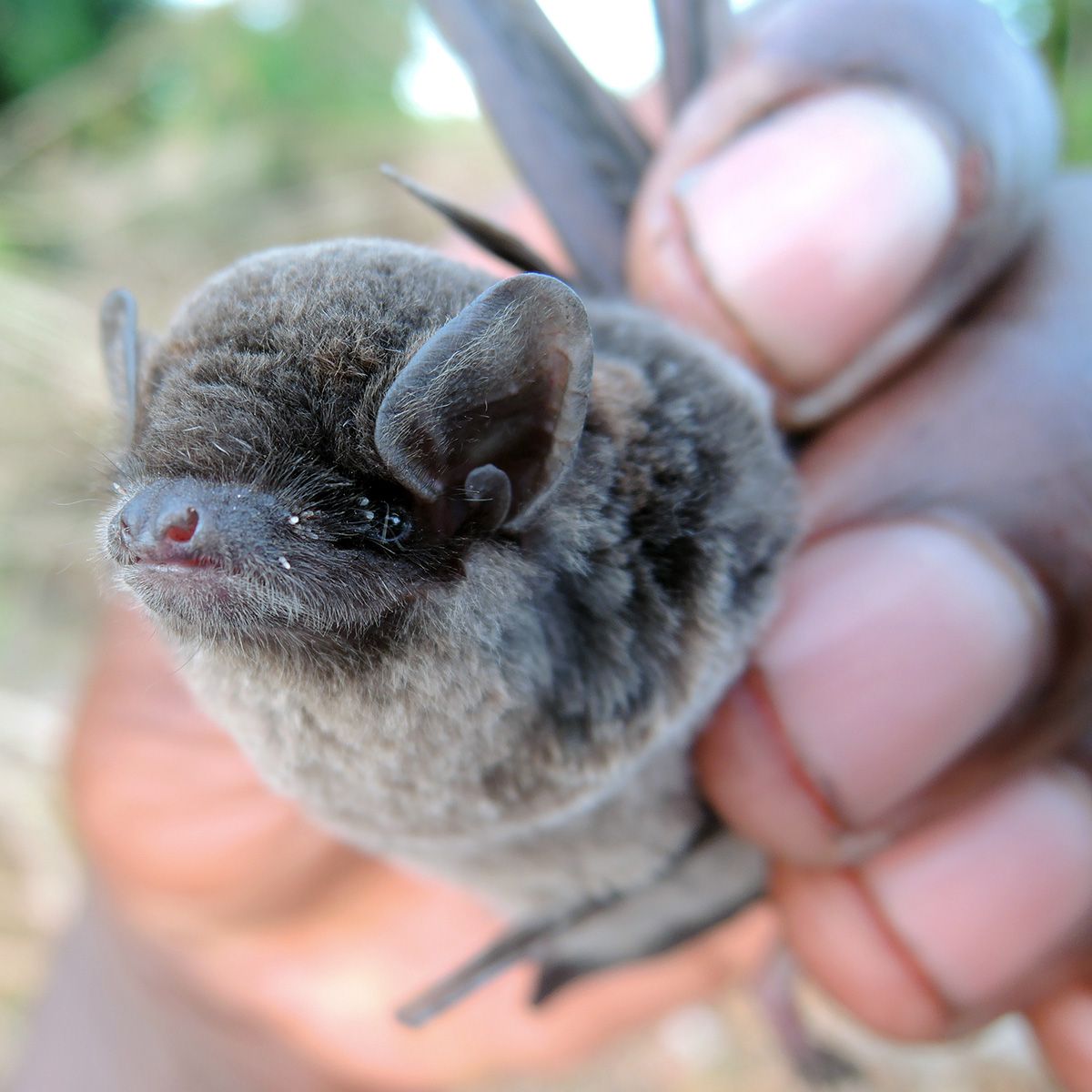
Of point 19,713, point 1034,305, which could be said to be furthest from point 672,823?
point 19,713

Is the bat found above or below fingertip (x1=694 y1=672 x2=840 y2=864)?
above

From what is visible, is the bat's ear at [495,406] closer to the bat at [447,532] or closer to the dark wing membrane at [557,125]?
the bat at [447,532]

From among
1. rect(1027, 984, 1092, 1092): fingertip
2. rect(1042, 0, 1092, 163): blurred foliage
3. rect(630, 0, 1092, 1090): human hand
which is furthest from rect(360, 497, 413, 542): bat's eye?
rect(1042, 0, 1092, 163): blurred foliage

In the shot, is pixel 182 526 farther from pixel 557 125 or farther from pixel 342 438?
pixel 557 125

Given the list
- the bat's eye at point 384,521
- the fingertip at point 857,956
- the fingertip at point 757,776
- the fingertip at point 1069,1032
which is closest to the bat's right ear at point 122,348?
the bat's eye at point 384,521

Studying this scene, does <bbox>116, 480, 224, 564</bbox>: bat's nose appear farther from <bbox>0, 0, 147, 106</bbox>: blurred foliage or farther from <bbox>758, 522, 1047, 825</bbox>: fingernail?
<bbox>0, 0, 147, 106</bbox>: blurred foliage

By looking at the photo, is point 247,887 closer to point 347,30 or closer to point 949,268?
point 949,268

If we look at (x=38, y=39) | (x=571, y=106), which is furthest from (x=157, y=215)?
(x=571, y=106)
